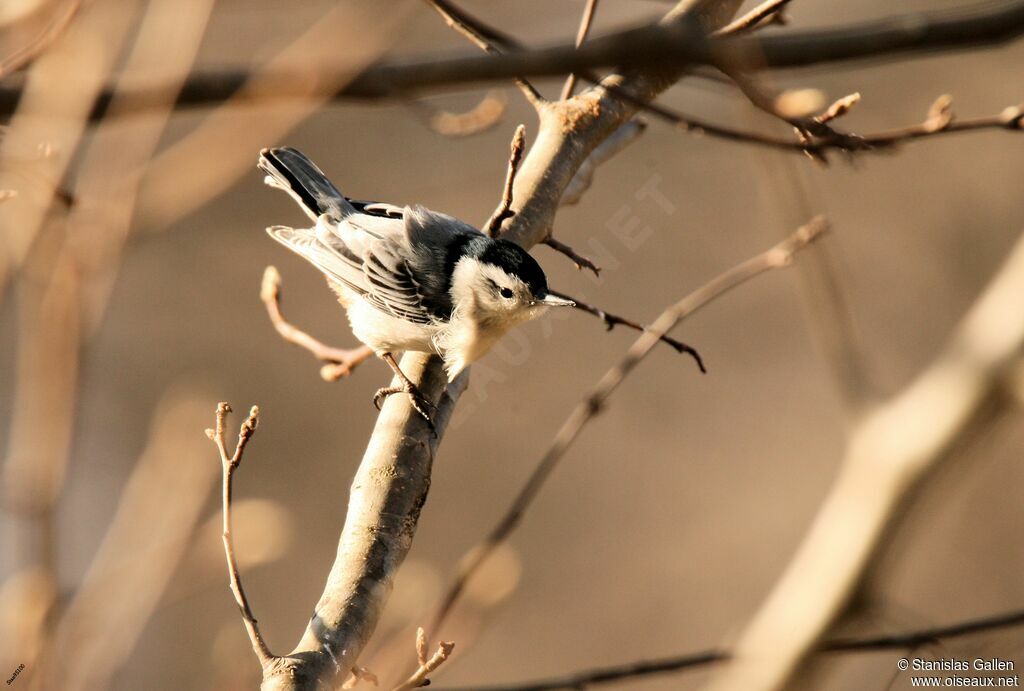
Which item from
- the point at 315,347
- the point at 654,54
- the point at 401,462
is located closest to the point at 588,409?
the point at 401,462

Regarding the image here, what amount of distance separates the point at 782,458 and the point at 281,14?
4.35 meters

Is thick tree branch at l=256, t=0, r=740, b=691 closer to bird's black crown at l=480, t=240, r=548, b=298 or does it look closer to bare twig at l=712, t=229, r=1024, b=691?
bird's black crown at l=480, t=240, r=548, b=298

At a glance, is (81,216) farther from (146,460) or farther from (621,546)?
(621,546)

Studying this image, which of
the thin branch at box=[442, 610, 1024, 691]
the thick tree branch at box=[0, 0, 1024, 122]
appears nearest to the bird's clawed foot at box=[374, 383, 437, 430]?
the thin branch at box=[442, 610, 1024, 691]

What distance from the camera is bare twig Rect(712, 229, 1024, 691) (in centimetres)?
107

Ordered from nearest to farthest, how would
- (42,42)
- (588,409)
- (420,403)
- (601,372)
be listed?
1. (42,42)
2. (588,409)
3. (420,403)
4. (601,372)

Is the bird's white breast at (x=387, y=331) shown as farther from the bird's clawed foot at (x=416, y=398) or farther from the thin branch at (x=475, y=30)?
the thin branch at (x=475, y=30)

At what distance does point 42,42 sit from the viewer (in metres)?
1.31

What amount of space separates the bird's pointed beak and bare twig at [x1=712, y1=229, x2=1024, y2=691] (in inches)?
50.0

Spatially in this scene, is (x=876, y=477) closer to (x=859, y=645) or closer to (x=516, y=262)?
(x=859, y=645)

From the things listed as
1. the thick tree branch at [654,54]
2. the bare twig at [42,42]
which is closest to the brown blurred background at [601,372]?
the bare twig at [42,42]

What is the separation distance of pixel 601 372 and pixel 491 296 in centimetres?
304

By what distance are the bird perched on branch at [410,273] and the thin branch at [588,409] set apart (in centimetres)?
41

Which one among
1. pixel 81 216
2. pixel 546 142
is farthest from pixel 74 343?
pixel 546 142
